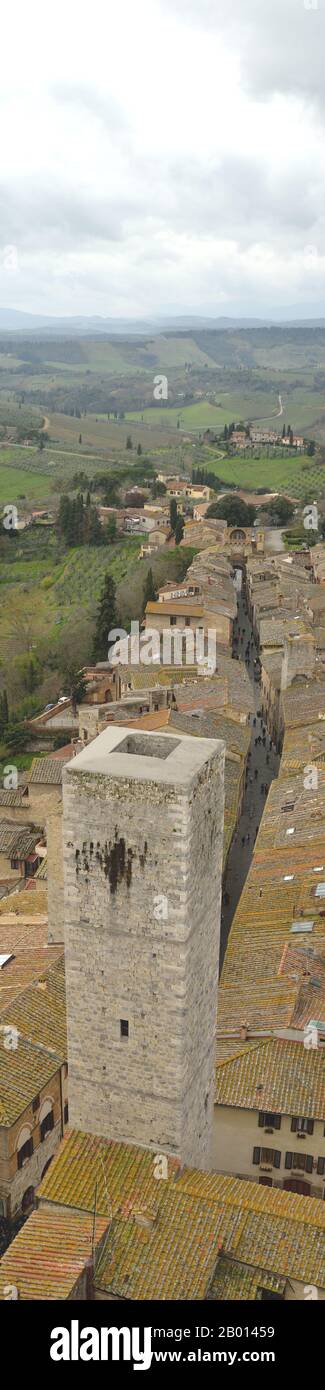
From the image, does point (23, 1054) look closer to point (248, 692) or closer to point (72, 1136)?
point (72, 1136)

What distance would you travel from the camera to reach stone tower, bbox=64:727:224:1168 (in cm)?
1423

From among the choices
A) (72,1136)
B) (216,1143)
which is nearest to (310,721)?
(216,1143)

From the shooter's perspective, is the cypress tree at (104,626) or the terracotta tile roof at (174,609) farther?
the cypress tree at (104,626)

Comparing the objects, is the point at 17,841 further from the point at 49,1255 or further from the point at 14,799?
the point at 49,1255

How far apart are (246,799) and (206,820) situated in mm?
29640

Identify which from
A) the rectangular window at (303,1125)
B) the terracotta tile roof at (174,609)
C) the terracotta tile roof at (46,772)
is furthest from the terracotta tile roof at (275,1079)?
the terracotta tile roof at (174,609)

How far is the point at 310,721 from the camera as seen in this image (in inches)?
1799

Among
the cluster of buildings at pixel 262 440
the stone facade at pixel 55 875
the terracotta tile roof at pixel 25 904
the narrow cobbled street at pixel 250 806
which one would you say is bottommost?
the narrow cobbled street at pixel 250 806

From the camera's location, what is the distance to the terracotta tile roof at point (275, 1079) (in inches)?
769

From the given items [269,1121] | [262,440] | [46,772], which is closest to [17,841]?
[46,772]

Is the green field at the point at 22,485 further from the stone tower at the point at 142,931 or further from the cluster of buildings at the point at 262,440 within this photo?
the stone tower at the point at 142,931

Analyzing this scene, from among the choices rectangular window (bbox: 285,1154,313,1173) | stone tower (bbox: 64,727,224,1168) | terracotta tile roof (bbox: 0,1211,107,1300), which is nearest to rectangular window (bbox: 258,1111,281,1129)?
rectangular window (bbox: 285,1154,313,1173)

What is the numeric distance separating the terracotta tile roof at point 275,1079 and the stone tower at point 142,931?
3.33 meters
